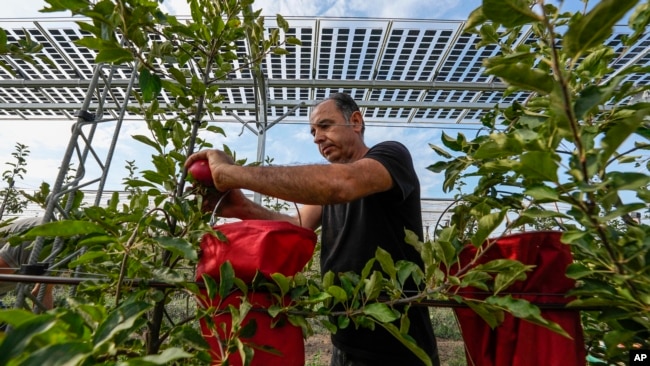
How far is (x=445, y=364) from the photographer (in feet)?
14.4

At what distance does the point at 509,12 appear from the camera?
454 millimetres

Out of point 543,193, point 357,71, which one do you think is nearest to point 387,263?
point 543,193

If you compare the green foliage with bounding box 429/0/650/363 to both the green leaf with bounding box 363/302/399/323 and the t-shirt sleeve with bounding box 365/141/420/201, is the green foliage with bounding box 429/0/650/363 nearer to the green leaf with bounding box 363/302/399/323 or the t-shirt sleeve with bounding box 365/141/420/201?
the green leaf with bounding box 363/302/399/323

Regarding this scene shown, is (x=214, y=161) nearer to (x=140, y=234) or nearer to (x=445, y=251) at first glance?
(x=140, y=234)

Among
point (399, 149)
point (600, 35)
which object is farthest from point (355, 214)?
point (600, 35)

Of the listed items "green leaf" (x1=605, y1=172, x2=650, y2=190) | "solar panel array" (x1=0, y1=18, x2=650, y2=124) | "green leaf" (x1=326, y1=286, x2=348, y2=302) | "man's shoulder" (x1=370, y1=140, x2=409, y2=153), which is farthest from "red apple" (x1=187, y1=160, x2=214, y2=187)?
"solar panel array" (x1=0, y1=18, x2=650, y2=124)

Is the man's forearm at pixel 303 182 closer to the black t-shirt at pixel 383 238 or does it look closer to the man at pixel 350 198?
the man at pixel 350 198

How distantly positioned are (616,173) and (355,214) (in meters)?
1.05

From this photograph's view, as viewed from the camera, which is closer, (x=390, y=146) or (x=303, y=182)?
(x=303, y=182)

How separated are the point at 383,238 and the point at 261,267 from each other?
0.78 meters

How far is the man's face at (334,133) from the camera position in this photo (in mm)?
1736

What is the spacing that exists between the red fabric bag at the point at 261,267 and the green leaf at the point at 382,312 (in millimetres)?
184

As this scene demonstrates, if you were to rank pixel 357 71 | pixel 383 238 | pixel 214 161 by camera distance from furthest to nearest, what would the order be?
pixel 357 71 → pixel 383 238 → pixel 214 161

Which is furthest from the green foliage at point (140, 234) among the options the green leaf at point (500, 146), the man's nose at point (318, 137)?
the man's nose at point (318, 137)
